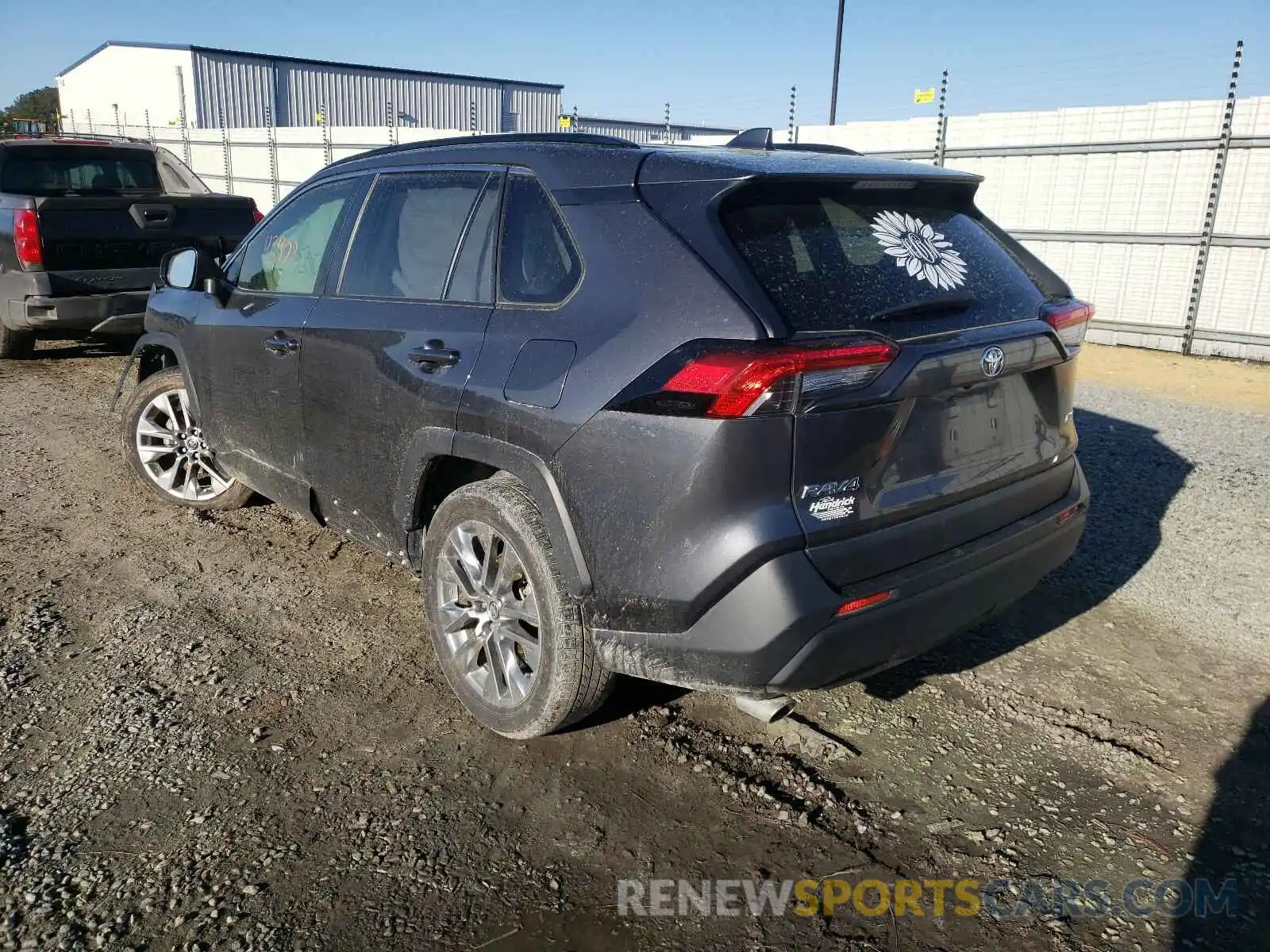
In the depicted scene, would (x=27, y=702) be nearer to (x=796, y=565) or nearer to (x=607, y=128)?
(x=796, y=565)

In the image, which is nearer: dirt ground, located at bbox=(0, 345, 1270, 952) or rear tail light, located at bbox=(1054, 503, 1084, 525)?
dirt ground, located at bbox=(0, 345, 1270, 952)

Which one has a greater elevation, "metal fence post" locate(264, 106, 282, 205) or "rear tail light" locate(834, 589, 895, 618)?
"metal fence post" locate(264, 106, 282, 205)

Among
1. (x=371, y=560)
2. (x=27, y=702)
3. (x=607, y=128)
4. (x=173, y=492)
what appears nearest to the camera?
(x=27, y=702)

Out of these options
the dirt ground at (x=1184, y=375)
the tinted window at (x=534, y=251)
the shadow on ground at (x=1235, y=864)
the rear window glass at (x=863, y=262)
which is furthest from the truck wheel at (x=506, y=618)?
the dirt ground at (x=1184, y=375)

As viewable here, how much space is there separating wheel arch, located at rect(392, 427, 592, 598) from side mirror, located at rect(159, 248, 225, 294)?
1.83 meters

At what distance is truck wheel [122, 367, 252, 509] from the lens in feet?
16.4

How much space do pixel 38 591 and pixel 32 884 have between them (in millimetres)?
2057

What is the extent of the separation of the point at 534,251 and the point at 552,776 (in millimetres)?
1596

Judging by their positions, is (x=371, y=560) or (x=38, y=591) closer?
(x=38, y=591)

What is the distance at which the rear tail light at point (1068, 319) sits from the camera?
2.96 meters

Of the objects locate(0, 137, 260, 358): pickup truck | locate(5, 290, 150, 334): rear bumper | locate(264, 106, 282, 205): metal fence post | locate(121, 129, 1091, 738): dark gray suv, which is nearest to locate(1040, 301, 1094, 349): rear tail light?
locate(121, 129, 1091, 738): dark gray suv

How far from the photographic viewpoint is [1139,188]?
10734 millimetres

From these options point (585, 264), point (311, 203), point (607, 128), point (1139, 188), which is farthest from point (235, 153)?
point (585, 264)

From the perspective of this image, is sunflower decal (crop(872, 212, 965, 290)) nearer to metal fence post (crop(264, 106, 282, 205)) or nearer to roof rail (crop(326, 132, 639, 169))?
roof rail (crop(326, 132, 639, 169))
